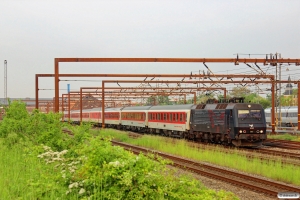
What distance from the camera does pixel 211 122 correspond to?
28.0m

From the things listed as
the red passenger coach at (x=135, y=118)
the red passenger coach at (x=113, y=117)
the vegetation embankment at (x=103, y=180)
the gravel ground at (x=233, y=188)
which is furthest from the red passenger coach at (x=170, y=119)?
the vegetation embankment at (x=103, y=180)

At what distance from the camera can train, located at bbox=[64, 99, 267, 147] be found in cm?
2517

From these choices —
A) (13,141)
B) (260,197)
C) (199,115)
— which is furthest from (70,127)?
(199,115)

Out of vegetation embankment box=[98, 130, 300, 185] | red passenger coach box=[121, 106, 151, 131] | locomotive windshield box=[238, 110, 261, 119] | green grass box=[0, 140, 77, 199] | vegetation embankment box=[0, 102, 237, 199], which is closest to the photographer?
vegetation embankment box=[0, 102, 237, 199]

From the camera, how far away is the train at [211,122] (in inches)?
991

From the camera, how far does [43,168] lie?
10.6 meters

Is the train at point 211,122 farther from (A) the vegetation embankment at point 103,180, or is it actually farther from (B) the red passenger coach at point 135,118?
(A) the vegetation embankment at point 103,180

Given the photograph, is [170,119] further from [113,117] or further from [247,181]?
[247,181]

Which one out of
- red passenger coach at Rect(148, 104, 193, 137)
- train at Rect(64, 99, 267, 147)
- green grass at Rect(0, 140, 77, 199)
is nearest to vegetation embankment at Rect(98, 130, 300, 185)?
train at Rect(64, 99, 267, 147)

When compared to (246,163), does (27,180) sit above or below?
above

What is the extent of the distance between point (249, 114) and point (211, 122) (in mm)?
3298

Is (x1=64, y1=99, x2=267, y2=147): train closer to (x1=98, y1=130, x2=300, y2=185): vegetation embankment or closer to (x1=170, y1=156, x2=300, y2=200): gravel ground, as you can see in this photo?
(x1=98, y1=130, x2=300, y2=185): vegetation embankment

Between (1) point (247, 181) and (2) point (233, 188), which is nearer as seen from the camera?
(2) point (233, 188)

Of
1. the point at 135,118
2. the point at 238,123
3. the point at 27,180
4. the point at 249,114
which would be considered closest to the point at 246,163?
the point at 238,123
